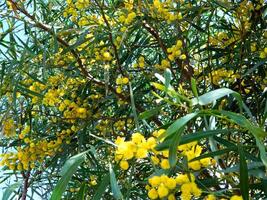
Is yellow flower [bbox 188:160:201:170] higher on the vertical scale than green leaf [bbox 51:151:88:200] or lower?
lower

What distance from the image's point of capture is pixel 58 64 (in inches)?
81.8

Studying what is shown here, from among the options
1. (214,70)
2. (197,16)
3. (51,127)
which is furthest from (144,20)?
(51,127)

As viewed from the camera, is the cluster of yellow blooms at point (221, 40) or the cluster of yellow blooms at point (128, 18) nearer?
the cluster of yellow blooms at point (128, 18)

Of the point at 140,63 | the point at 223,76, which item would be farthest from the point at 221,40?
the point at 140,63

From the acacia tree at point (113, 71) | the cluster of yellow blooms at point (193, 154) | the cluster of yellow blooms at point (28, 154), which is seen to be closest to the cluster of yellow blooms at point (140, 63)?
the acacia tree at point (113, 71)

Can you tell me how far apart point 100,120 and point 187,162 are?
1296 millimetres

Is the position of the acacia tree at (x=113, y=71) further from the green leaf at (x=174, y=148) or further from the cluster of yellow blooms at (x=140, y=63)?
the green leaf at (x=174, y=148)

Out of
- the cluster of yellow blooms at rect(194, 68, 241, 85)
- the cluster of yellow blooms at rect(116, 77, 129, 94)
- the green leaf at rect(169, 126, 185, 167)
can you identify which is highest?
the cluster of yellow blooms at rect(116, 77, 129, 94)

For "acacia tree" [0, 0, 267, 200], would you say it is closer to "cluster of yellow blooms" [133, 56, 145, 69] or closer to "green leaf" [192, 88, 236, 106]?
"cluster of yellow blooms" [133, 56, 145, 69]

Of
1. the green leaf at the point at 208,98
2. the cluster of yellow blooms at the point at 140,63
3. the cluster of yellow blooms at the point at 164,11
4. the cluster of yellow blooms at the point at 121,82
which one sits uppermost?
the cluster of yellow blooms at the point at 164,11

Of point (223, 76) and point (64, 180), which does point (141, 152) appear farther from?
point (223, 76)

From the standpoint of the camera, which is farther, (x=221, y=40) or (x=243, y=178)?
(x=221, y=40)

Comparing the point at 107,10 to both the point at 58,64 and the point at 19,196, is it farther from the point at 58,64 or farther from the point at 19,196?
the point at 19,196

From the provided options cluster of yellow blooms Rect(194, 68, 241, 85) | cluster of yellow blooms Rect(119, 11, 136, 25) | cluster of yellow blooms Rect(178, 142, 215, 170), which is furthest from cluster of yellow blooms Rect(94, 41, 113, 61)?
cluster of yellow blooms Rect(178, 142, 215, 170)
